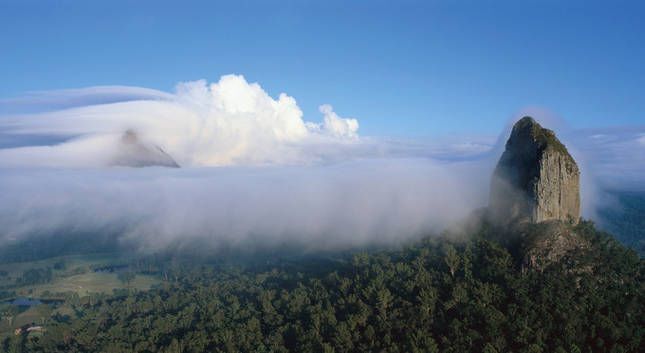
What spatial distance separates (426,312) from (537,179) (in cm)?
3135

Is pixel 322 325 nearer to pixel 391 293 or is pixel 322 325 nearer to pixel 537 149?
pixel 391 293

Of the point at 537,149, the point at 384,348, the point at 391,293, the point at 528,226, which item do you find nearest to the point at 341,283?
the point at 391,293

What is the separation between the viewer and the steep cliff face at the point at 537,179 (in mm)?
84875

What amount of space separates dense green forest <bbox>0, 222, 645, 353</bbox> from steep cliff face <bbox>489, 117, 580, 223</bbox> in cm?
573

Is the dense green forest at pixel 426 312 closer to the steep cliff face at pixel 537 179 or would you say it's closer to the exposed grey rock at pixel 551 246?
the exposed grey rock at pixel 551 246

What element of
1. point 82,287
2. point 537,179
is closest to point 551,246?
point 537,179

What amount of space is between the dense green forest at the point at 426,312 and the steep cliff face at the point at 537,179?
5727mm

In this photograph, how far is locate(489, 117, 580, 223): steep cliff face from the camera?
278 ft

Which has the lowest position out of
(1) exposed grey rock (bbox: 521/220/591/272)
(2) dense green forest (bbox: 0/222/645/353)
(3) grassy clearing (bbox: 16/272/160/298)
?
(3) grassy clearing (bbox: 16/272/160/298)

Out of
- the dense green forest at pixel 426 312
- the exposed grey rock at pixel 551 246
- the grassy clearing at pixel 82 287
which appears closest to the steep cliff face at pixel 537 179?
the exposed grey rock at pixel 551 246

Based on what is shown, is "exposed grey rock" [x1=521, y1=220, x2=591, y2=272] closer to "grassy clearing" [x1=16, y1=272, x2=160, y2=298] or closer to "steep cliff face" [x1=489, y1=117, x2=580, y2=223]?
"steep cliff face" [x1=489, y1=117, x2=580, y2=223]

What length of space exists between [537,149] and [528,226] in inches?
538

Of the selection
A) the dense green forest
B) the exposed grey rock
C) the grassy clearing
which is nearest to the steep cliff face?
the exposed grey rock

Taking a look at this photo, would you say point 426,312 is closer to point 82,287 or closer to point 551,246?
point 551,246
